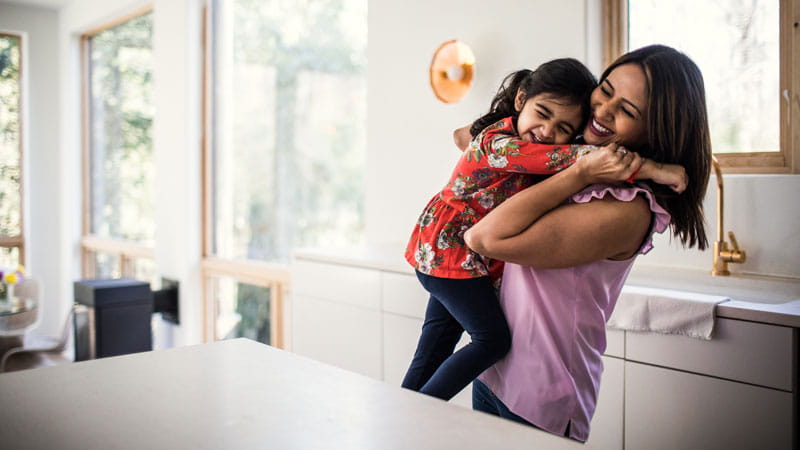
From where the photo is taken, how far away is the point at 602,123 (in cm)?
127

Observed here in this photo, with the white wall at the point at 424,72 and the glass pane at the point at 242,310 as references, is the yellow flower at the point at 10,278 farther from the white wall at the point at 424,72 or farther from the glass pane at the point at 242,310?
the white wall at the point at 424,72

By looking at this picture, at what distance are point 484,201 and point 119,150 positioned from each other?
4565 mm

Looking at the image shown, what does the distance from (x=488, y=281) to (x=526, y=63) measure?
4.35 ft

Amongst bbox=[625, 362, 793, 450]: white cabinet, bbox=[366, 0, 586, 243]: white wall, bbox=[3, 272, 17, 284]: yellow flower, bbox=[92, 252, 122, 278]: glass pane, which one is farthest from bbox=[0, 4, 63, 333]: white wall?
bbox=[625, 362, 793, 450]: white cabinet

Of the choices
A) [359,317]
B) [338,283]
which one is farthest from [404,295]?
[338,283]

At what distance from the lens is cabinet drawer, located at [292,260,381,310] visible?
2.40 meters

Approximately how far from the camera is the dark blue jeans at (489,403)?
1320mm

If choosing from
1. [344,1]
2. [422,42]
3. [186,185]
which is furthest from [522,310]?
[186,185]

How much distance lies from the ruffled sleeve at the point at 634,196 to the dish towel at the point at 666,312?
0.39m

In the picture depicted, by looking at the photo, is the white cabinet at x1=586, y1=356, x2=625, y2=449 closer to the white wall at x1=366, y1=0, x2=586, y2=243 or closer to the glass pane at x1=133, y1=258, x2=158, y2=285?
the white wall at x1=366, y1=0, x2=586, y2=243

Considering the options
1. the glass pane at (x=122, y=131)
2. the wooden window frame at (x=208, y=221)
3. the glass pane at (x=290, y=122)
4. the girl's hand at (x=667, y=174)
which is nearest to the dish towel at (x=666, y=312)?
the girl's hand at (x=667, y=174)

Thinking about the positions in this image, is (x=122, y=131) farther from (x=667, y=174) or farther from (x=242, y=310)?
(x=667, y=174)

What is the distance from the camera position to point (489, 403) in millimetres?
1408

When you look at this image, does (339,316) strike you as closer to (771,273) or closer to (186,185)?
(771,273)
